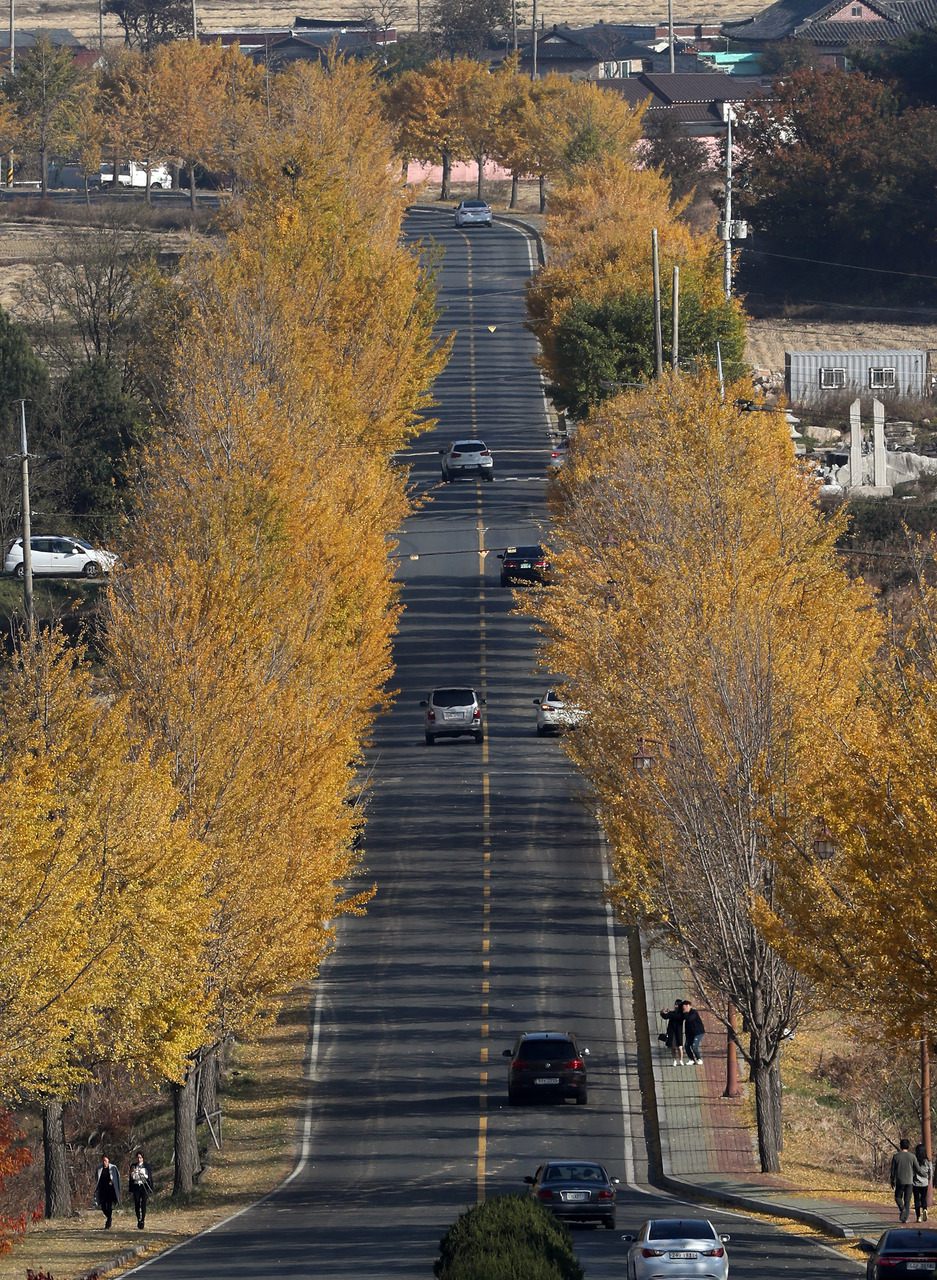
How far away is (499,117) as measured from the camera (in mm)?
148750

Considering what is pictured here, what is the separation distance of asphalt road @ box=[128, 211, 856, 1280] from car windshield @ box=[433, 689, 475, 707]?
139 cm

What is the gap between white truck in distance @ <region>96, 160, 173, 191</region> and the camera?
160m

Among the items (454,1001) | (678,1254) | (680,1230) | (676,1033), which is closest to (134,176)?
(454,1001)

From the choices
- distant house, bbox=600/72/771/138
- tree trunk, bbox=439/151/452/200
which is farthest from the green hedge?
tree trunk, bbox=439/151/452/200

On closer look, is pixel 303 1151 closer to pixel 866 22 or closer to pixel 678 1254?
pixel 678 1254

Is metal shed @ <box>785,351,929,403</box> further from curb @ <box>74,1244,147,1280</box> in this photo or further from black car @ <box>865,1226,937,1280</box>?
black car @ <box>865,1226,937,1280</box>

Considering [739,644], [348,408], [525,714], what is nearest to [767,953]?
[739,644]

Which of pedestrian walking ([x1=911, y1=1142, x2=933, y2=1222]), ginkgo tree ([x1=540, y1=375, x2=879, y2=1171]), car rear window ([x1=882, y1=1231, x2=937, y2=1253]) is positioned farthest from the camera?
ginkgo tree ([x1=540, y1=375, x2=879, y2=1171])

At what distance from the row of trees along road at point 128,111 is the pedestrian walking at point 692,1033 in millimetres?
107791

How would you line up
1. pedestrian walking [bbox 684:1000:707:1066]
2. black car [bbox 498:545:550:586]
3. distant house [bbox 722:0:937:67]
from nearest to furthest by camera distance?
1. pedestrian walking [bbox 684:1000:707:1066]
2. black car [bbox 498:545:550:586]
3. distant house [bbox 722:0:937:67]

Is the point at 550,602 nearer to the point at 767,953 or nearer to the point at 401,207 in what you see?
the point at 767,953

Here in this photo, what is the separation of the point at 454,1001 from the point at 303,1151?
23.3ft

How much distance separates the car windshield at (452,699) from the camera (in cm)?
6109

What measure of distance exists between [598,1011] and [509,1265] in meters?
24.1
